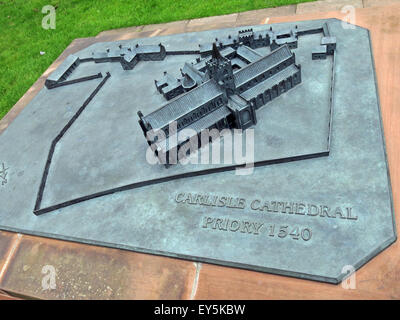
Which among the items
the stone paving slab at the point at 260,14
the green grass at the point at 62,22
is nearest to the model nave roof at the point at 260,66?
the stone paving slab at the point at 260,14

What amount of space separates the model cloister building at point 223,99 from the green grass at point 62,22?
17.2 m

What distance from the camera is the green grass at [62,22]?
35844 mm

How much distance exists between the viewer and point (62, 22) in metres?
43.1

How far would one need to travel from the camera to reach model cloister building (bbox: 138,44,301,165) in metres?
19.0

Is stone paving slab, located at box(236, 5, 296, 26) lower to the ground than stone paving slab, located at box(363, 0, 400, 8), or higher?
higher

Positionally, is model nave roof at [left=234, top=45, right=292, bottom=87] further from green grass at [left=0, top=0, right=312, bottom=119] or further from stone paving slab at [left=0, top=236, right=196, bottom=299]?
green grass at [left=0, top=0, right=312, bottom=119]

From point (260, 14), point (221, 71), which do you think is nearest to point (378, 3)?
point (260, 14)

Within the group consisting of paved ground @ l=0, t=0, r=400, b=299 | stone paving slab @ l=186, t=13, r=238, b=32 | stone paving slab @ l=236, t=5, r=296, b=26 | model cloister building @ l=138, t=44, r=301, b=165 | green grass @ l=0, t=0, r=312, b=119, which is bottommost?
paved ground @ l=0, t=0, r=400, b=299

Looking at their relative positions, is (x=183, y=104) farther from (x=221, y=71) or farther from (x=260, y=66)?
(x=260, y=66)

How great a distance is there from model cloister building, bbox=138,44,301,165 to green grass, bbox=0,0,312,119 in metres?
17.2

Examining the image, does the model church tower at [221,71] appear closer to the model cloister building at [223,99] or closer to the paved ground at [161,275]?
the model cloister building at [223,99]

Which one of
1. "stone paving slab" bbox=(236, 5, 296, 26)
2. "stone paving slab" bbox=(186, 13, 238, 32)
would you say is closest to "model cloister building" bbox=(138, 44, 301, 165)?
"stone paving slab" bbox=(236, 5, 296, 26)
